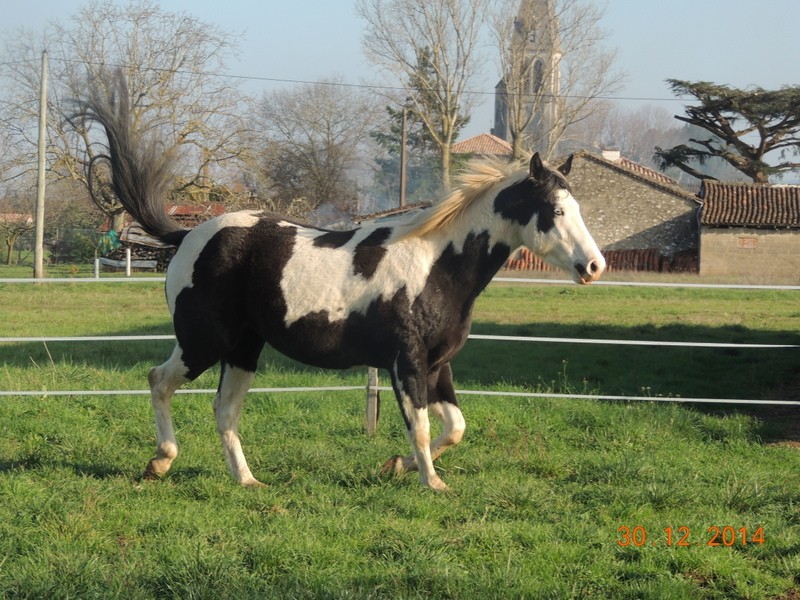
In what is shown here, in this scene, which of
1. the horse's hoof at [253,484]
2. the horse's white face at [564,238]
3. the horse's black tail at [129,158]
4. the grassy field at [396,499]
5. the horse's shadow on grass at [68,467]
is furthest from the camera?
the horse's black tail at [129,158]

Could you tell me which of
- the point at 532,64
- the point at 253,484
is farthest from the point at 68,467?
the point at 532,64

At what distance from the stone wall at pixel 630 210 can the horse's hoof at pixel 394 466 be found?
3642cm

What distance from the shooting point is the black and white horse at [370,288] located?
17.4 feet

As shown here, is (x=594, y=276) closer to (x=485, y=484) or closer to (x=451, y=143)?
(x=485, y=484)

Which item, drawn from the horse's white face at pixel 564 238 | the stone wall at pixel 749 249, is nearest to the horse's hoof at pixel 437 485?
the horse's white face at pixel 564 238

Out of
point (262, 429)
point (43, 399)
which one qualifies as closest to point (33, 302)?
point (43, 399)

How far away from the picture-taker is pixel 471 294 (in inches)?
215

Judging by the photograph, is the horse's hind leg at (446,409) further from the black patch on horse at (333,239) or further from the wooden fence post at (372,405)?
the wooden fence post at (372,405)

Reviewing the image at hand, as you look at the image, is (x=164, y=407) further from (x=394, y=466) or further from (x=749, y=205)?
(x=749, y=205)

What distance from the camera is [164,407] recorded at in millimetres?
5691

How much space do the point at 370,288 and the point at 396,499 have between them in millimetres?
1302

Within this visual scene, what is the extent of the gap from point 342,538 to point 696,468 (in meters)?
2.93

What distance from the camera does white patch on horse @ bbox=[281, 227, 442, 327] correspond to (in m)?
5.37
